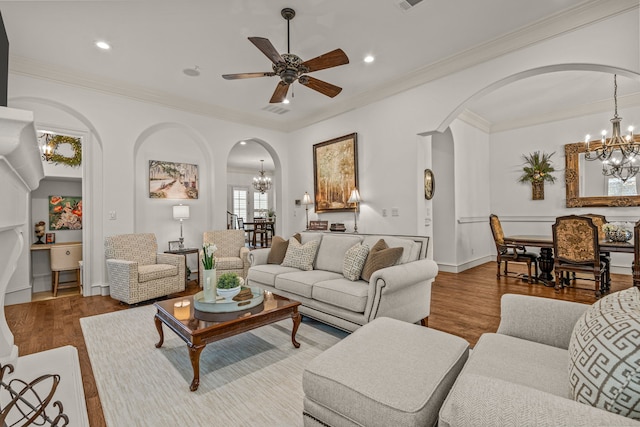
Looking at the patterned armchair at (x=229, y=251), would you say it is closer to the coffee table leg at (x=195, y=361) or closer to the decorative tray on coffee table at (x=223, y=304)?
the decorative tray on coffee table at (x=223, y=304)

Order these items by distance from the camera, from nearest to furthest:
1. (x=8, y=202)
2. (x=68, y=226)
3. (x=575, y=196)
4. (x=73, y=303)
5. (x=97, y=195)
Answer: (x=8, y=202)
(x=73, y=303)
(x=97, y=195)
(x=68, y=226)
(x=575, y=196)

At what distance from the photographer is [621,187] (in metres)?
5.41

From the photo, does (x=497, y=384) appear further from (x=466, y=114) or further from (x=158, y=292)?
(x=466, y=114)

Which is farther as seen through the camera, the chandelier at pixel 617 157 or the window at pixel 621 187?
the window at pixel 621 187

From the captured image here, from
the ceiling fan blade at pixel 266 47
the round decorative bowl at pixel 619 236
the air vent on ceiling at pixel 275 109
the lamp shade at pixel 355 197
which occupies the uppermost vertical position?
the air vent on ceiling at pixel 275 109

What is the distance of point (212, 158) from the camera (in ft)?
17.8

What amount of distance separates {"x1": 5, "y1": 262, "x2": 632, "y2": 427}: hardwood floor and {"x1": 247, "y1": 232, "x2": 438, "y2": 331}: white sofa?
0.60 metres

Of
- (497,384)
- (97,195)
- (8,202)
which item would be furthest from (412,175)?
(97,195)

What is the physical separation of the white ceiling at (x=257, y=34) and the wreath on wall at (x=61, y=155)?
48.0 inches

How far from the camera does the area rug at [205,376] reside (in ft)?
5.80

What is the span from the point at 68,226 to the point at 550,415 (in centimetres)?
649

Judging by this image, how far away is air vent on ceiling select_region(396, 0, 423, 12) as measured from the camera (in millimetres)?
2803

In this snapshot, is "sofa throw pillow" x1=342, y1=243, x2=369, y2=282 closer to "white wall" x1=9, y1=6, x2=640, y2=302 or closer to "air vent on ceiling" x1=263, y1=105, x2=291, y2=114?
"white wall" x1=9, y1=6, x2=640, y2=302

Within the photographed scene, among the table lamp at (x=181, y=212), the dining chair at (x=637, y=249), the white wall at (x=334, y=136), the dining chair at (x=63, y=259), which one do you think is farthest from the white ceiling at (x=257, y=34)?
the dining chair at (x=63, y=259)
